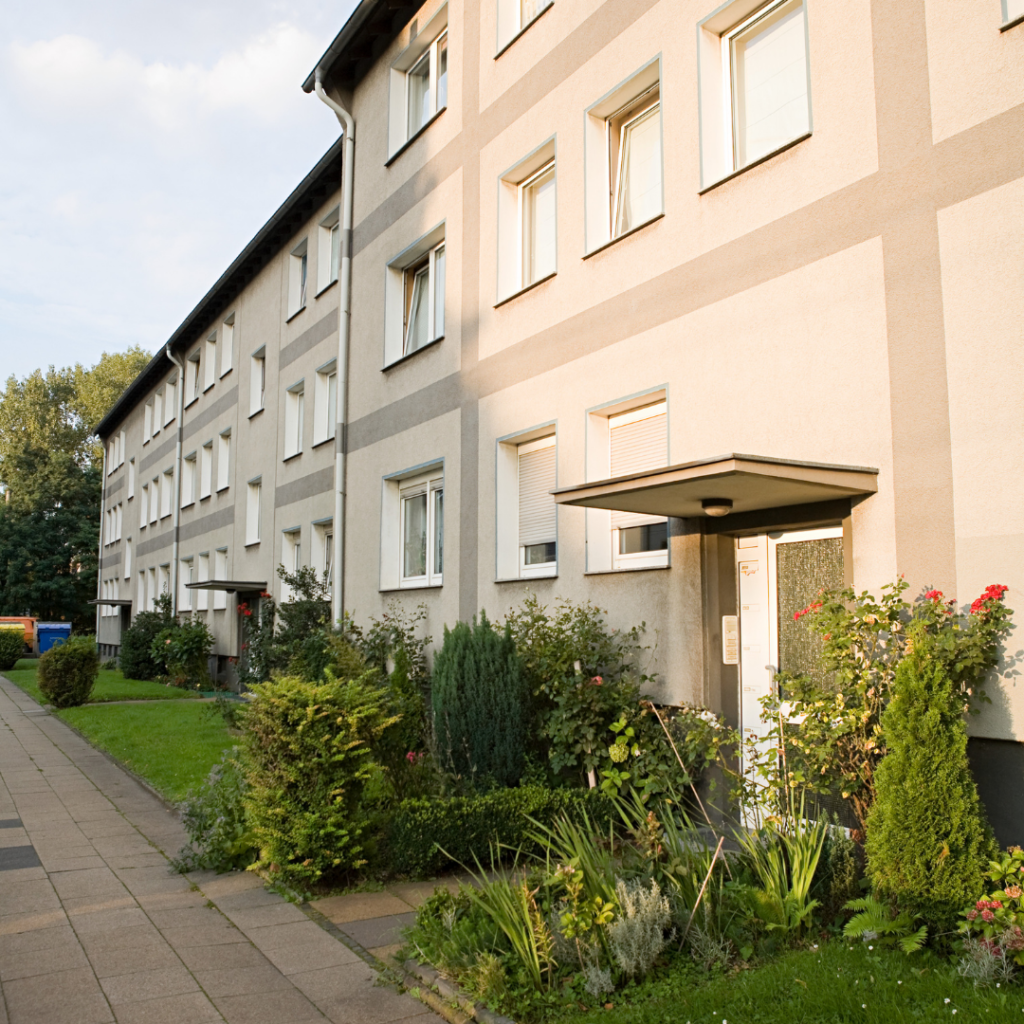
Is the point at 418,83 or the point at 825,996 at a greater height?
the point at 418,83

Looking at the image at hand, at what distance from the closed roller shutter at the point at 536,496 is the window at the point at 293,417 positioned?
9.09m

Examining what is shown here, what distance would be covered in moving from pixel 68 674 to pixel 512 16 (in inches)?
592

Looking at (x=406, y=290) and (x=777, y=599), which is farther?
(x=406, y=290)

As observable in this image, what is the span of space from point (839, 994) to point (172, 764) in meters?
9.09

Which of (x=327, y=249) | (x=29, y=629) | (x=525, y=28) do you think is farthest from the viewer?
(x=29, y=629)

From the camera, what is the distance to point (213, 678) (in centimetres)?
2344

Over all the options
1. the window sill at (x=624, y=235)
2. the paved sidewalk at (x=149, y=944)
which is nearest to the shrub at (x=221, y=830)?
the paved sidewalk at (x=149, y=944)

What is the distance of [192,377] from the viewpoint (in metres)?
28.4

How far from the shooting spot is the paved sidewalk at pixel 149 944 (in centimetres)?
461

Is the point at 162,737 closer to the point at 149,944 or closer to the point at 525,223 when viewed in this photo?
the point at 525,223

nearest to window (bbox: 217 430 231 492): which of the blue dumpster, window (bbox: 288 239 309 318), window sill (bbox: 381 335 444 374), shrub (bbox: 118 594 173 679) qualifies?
shrub (bbox: 118 594 173 679)

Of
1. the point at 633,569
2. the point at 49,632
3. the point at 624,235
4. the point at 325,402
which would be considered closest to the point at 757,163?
the point at 624,235

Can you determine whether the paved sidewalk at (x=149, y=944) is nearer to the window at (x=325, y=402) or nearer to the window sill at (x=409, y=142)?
the window sill at (x=409, y=142)

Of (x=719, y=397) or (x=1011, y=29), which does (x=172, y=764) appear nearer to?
(x=719, y=397)
